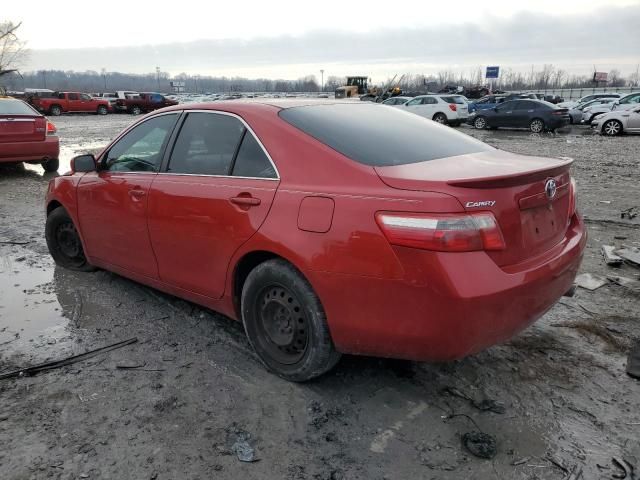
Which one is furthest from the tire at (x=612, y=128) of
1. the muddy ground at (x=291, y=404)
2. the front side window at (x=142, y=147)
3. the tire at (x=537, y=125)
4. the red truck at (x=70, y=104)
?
the red truck at (x=70, y=104)

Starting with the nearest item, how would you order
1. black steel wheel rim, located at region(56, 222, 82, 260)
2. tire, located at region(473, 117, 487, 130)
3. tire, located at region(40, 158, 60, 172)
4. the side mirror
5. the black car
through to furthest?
the side mirror < black steel wheel rim, located at region(56, 222, 82, 260) < tire, located at region(40, 158, 60, 172) < the black car < tire, located at region(473, 117, 487, 130)

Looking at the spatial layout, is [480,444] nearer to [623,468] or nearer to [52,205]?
[623,468]

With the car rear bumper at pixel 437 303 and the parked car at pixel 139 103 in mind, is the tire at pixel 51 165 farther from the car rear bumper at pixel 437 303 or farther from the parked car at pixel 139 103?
the parked car at pixel 139 103

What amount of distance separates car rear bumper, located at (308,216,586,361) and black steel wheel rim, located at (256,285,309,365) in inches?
10.3

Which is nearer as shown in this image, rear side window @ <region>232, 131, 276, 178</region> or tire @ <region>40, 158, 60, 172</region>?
rear side window @ <region>232, 131, 276, 178</region>

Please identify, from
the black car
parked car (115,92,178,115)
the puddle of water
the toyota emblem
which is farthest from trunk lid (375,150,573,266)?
parked car (115,92,178,115)

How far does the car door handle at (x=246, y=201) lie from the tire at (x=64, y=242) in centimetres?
249

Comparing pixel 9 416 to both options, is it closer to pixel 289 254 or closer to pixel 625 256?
pixel 289 254

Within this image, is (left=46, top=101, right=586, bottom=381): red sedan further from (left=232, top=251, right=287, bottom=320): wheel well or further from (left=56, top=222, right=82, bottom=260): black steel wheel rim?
(left=56, top=222, right=82, bottom=260): black steel wheel rim

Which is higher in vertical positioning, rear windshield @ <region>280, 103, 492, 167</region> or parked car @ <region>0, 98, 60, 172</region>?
rear windshield @ <region>280, 103, 492, 167</region>

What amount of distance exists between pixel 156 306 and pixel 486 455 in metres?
2.80

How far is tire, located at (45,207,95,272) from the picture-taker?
496 centimetres

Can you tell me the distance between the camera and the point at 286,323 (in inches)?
119

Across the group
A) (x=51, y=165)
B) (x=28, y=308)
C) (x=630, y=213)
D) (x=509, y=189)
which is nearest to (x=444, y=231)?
(x=509, y=189)
